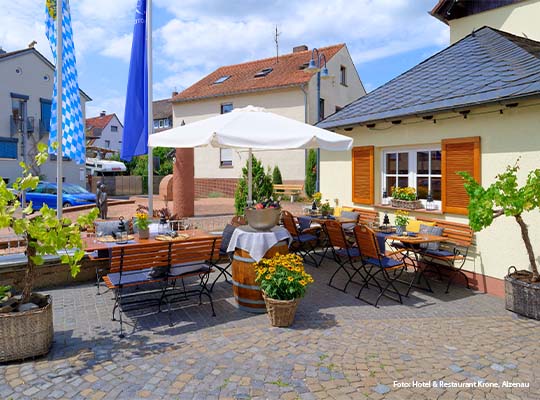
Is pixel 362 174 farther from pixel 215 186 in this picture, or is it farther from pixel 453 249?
pixel 215 186

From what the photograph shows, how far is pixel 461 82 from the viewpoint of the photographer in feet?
24.4

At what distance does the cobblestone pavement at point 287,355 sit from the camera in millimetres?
3555

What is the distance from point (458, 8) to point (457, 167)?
21.4 ft

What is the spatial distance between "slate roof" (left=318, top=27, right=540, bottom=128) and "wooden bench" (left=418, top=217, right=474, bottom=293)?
1.99 m

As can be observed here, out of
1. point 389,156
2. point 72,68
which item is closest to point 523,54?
point 389,156

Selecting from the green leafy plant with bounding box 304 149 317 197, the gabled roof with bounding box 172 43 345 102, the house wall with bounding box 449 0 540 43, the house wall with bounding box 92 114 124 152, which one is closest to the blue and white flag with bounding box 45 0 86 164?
the house wall with bounding box 449 0 540 43

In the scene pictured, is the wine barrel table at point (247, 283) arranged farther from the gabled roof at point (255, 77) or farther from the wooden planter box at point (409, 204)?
the gabled roof at point (255, 77)

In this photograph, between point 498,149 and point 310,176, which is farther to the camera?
point 310,176

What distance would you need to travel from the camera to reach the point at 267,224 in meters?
5.85

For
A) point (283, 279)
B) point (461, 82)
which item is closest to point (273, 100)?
point (461, 82)

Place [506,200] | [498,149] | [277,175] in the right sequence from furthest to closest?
1. [277,175]
2. [498,149]
3. [506,200]

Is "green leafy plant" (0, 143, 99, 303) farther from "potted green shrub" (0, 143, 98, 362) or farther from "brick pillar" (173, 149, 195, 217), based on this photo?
"brick pillar" (173, 149, 195, 217)

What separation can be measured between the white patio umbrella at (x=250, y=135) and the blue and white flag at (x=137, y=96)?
2285 mm

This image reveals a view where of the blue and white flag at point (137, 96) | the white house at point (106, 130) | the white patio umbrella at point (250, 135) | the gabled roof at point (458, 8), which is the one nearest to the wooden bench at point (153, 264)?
the white patio umbrella at point (250, 135)
